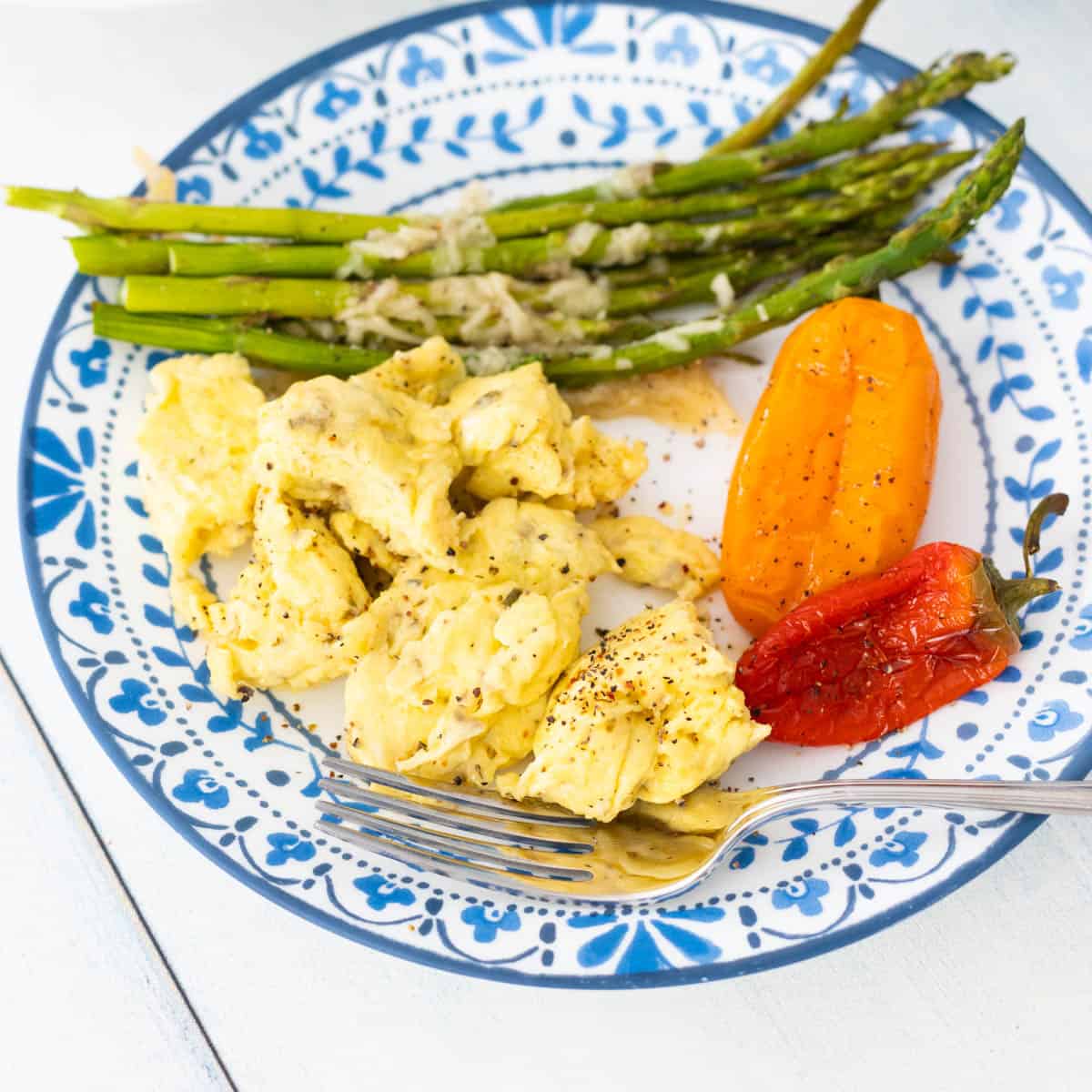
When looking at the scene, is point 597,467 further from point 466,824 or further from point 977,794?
point 977,794

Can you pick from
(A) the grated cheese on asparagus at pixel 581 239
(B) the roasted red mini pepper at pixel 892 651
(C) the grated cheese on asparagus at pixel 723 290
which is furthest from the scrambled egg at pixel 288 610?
(C) the grated cheese on asparagus at pixel 723 290

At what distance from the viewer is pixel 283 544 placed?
12.3ft

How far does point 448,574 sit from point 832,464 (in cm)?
142

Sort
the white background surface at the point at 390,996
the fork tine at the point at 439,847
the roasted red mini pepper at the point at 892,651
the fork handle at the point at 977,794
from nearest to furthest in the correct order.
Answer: the fork handle at the point at 977,794 < the fork tine at the point at 439,847 < the white background surface at the point at 390,996 < the roasted red mini pepper at the point at 892,651

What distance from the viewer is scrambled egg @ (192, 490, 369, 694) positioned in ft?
12.2

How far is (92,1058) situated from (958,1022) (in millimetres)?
2764

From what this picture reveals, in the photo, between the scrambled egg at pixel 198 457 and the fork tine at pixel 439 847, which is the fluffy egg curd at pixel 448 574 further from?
the fork tine at pixel 439 847

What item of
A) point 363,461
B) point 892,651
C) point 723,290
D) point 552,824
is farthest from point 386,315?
point 892,651

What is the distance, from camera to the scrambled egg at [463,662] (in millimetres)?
3541

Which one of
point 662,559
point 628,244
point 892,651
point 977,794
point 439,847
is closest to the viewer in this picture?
point 977,794

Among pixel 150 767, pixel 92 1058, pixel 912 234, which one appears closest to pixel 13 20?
pixel 150 767

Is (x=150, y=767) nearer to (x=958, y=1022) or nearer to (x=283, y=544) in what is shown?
(x=283, y=544)

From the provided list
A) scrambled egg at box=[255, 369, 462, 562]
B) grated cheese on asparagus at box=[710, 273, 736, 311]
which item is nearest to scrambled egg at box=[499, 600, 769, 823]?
scrambled egg at box=[255, 369, 462, 562]

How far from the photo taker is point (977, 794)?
326cm
